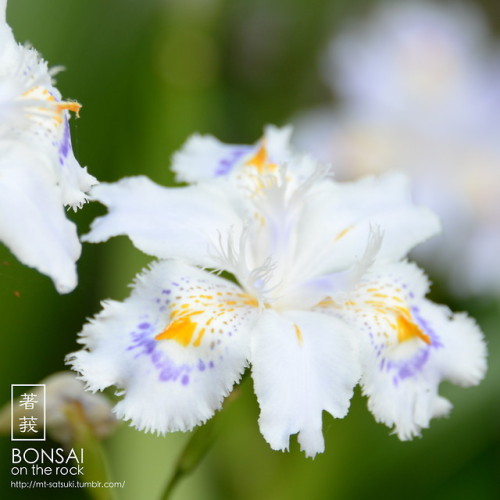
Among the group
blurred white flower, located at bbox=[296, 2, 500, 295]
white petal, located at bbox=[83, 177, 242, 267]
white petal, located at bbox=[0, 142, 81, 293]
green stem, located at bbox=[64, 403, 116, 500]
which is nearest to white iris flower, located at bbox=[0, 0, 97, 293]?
white petal, located at bbox=[0, 142, 81, 293]

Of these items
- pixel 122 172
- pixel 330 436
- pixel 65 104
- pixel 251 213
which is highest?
pixel 65 104

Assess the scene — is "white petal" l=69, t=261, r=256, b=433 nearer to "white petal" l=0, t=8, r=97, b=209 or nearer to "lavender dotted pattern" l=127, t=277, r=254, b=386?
"lavender dotted pattern" l=127, t=277, r=254, b=386

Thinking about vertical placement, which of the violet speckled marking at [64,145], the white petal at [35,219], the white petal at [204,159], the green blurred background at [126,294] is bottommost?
the green blurred background at [126,294]

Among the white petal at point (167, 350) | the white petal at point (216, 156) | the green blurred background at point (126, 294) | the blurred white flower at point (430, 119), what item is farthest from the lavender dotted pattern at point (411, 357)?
the blurred white flower at point (430, 119)

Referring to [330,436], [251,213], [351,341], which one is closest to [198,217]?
[251,213]

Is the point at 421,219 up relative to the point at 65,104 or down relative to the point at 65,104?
down

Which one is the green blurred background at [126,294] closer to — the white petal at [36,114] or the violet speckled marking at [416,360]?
the white petal at [36,114]

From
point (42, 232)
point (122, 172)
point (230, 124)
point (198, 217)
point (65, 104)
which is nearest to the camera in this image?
point (42, 232)

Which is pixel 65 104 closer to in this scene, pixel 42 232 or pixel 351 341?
pixel 42 232
